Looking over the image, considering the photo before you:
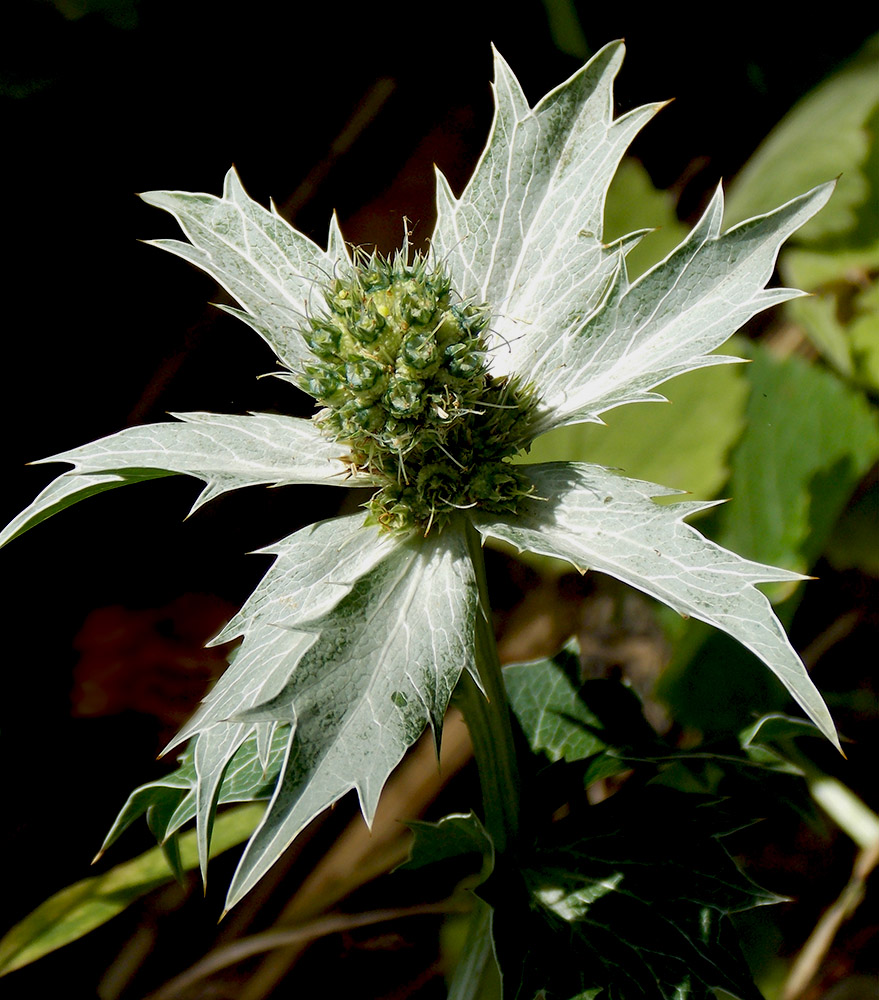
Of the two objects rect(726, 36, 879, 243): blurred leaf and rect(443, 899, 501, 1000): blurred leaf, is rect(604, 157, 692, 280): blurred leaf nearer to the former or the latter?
rect(726, 36, 879, 243): blurred leaf

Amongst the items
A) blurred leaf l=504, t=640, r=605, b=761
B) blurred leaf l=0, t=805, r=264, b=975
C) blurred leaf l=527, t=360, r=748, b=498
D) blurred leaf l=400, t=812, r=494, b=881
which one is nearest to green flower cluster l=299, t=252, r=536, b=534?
blurred leaf l=400, t=812, r=494, b=881

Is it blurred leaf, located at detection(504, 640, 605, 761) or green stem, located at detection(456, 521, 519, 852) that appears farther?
blurred leaf, located at detection(504, 640, 605, 761)

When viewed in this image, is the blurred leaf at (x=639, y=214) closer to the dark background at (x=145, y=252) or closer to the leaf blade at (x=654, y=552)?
the dark background at (x=145, y=252)

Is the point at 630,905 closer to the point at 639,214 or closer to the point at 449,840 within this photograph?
the point at 449,840

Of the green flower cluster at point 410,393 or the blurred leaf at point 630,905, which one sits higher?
the green flower cluster at point 410,393

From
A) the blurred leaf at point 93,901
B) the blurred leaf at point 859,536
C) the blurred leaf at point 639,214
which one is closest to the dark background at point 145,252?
the blurred leaf at point 93,901

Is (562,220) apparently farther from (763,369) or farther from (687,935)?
(763,369)
